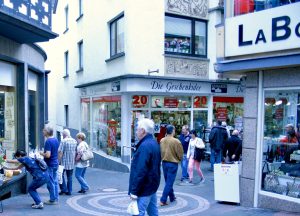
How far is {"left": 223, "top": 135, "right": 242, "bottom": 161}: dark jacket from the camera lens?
11.1 metres

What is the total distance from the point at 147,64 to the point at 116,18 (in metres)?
2.61

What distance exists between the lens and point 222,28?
25.7 feet

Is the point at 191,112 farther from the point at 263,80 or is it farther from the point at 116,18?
the point at 263,80

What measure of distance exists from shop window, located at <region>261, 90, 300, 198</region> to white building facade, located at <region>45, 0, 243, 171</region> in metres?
6.82

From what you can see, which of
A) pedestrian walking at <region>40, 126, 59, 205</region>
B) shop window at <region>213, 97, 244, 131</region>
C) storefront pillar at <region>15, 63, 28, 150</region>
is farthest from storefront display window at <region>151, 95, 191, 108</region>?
pedestrian walking at <region>40, 126, 59, 205</region>

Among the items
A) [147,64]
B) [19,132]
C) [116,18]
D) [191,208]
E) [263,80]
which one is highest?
[116,18]

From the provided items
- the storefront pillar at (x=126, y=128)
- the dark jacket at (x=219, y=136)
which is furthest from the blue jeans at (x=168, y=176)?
the storefront pillar at (x=126, y=128)

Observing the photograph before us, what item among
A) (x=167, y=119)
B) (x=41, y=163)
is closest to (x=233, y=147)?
(x=167, y=119)

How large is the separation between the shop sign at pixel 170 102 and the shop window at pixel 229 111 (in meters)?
1.85

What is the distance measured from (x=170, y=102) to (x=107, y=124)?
9.95 ft

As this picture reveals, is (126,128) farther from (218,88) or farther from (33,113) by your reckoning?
(218,88)

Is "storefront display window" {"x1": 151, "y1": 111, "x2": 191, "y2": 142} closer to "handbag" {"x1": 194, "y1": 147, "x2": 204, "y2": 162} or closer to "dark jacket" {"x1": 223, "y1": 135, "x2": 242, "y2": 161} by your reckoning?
"dark jacket" {"x1": 223, "y1": 135, "x2": 242, "y2": 161}

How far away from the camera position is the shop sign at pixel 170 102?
15109 mm

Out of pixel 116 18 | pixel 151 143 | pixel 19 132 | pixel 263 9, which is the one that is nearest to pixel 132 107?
pixel 116 18
